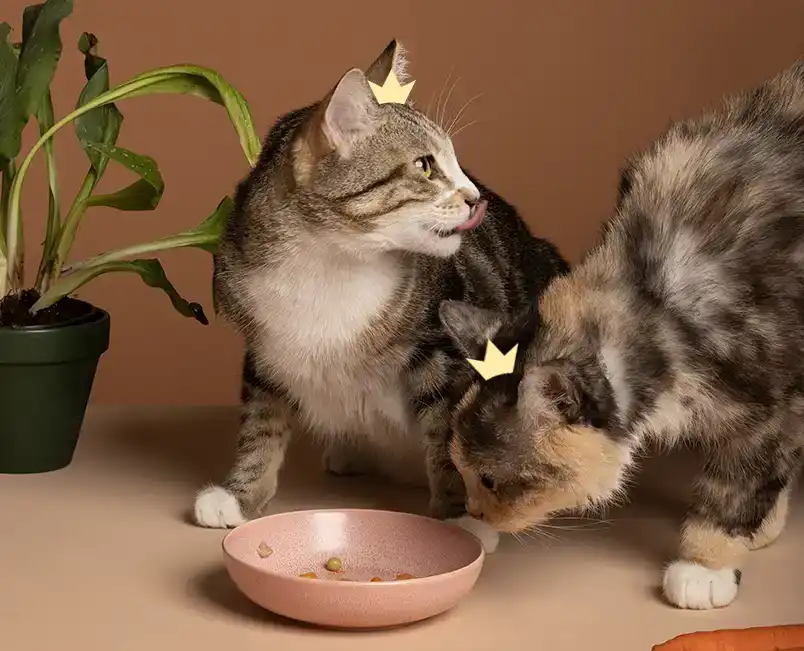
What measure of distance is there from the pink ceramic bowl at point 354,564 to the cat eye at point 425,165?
47 cm

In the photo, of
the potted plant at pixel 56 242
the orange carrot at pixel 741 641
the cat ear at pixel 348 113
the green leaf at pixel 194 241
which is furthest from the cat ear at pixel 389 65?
the orange carrot at pixel 741 641

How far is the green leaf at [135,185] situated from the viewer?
6.91 ft

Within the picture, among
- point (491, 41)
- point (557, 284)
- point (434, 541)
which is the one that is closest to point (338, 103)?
→ point (557, 284)

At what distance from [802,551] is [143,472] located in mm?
1049

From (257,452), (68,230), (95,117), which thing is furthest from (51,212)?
(257,452)

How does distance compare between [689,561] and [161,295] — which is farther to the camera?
[161,295]

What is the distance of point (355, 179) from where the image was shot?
1797 millimetres

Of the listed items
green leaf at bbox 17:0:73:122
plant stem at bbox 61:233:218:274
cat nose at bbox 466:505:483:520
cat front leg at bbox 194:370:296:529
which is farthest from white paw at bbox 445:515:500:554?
green leaf at bbox 17:0:73:122

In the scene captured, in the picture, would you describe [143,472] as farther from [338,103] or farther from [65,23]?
[65,23]

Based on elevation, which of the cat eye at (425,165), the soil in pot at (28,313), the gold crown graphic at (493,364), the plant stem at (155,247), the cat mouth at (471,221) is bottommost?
the soil in pot at (28,313)

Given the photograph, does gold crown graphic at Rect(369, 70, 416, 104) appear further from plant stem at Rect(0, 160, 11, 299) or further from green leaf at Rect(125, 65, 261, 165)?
plant stem at Rect(0, 160, 11, 299)

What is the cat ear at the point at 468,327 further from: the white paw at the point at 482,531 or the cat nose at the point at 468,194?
the white paw at the point at 482,531

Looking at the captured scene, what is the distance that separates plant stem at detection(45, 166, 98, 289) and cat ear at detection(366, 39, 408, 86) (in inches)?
21.1

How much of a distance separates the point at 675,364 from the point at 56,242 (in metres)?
1.07
